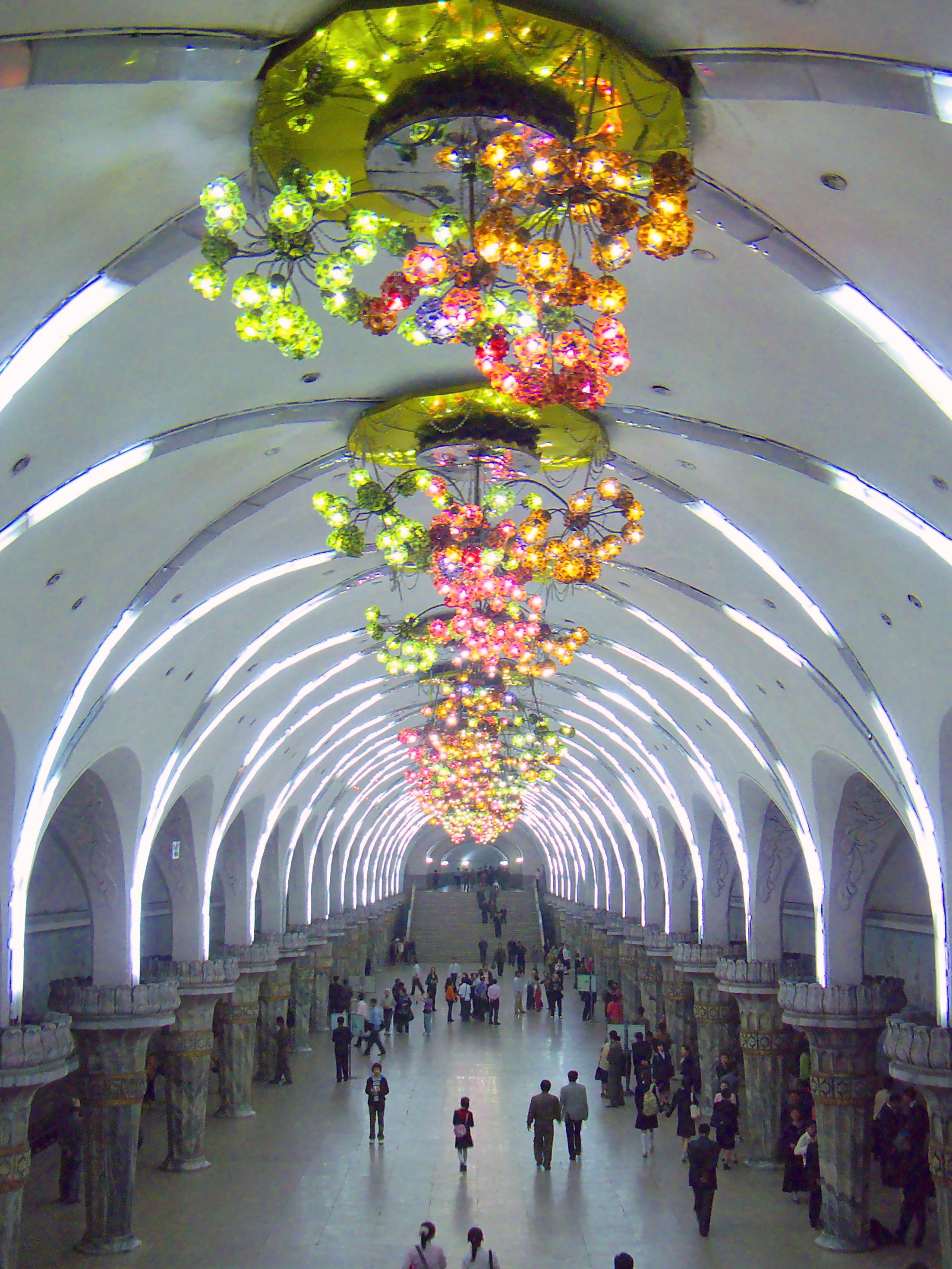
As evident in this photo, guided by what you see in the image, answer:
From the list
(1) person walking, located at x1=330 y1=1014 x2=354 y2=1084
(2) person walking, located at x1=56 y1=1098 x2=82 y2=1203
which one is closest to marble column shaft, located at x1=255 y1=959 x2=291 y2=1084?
(1) person walking, located at x1=330 y1=1014 x2=354 y2=1084

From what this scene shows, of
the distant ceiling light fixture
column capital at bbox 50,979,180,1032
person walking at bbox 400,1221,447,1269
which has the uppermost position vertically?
the distant ceiling light fixture

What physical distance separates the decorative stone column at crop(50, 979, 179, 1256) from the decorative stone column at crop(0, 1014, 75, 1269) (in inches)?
141

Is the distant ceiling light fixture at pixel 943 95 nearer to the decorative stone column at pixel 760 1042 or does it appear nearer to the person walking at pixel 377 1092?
the decorative stone column at pixel 760 1042

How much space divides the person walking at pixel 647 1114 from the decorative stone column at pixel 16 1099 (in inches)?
419

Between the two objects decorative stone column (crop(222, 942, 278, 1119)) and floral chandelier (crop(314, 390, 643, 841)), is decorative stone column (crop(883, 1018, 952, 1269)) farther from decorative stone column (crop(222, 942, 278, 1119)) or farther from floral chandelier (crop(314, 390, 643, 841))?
decorative stone column (crop(222, 942, 278, 1119))

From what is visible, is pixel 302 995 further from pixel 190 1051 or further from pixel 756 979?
pixel 756 979

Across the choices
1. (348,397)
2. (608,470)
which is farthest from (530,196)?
(608,470)

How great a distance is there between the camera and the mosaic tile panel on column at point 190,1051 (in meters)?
20.8

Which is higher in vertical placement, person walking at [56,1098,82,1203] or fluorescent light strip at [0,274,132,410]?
fluorescent light strip at [0,274,132,410]

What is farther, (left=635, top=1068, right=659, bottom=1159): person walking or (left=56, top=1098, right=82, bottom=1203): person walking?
(left=635, top=1068, right=659, bottom=1159): person walking

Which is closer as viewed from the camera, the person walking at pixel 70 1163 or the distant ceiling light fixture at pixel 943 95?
the distant ceiling light fixture at pixel 943 95

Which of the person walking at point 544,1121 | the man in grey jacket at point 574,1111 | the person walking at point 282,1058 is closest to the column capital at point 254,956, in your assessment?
the person walking at point 282,1058

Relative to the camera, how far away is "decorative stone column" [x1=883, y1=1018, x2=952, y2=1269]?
1320 cm

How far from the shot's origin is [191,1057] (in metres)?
21.4
